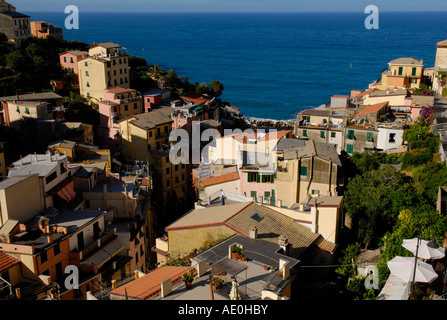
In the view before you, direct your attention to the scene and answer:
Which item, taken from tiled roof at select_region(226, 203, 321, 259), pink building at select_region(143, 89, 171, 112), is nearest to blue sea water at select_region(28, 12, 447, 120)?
pink building at select_region(143, 89, 171, 112)

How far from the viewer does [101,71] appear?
43031 mm

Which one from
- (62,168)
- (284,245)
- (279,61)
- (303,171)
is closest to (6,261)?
(62,168)

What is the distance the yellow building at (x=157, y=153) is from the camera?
112 feet

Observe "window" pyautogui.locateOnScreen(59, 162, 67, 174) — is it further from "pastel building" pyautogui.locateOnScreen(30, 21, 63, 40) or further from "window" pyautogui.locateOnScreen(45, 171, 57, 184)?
"pastel building" pyautogui.locateOnScreen(30, 21, 63, 40)

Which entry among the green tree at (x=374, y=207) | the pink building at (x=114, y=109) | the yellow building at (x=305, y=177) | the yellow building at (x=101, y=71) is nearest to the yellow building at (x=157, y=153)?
the pink building at (x=114, y=109)

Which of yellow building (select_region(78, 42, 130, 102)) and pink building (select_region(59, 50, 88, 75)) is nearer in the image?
yellow building (select_region(78, 42, 130, 102))

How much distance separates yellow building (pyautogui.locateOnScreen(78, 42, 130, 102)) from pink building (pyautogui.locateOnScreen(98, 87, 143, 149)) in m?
1.75

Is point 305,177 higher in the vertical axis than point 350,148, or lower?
higher

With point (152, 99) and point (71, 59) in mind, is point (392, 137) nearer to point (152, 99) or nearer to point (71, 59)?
point (152, 99)

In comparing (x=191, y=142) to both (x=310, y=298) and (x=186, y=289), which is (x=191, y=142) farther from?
(x=186, y=289)

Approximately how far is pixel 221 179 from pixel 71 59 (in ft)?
92.5

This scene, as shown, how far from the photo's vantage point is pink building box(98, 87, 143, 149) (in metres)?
38.0

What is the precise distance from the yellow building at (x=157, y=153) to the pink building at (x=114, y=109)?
2.35 m

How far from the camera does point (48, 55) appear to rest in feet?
164
